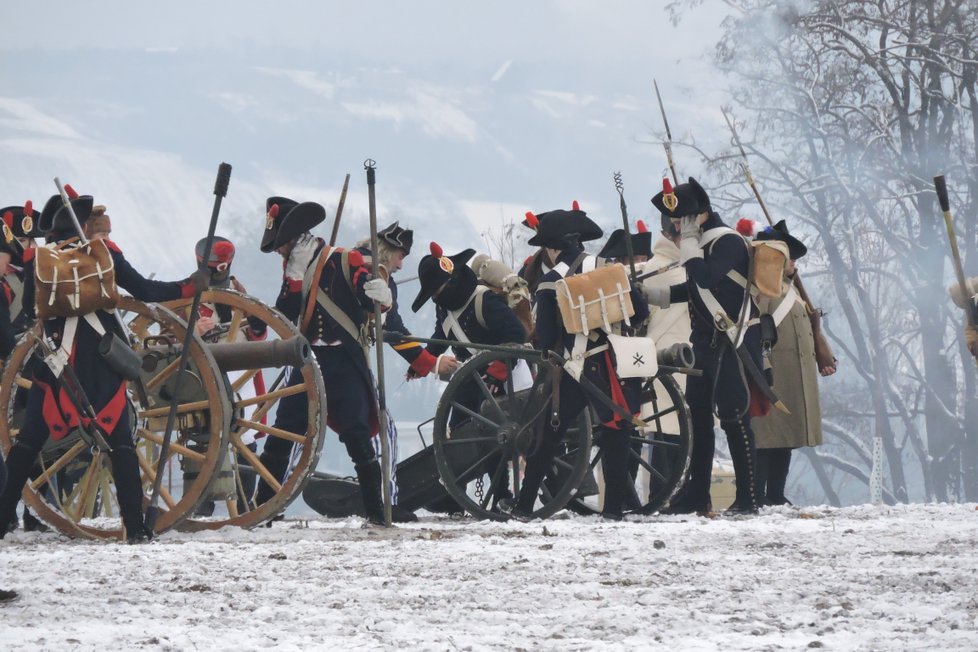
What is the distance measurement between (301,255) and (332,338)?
406mm

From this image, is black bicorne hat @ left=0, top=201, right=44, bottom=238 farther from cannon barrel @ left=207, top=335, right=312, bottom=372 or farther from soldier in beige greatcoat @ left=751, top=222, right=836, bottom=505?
soldier in beige greatcoat @ left=751, top=222, right=836, bottom=505

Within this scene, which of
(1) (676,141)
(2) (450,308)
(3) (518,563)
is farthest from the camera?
(1) (676,141)

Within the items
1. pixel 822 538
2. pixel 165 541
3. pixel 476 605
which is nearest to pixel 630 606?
pixel 476 605

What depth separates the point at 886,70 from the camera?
2147 cm

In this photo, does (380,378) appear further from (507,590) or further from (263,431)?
(507,590)

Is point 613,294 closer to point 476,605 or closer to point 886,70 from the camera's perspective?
point 476,605

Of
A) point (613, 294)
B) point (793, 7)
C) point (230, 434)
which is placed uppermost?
point (793, 7)

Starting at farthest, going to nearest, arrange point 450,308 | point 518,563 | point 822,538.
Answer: point 450,308, point 822,538, point 518,563

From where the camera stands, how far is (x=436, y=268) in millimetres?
8188

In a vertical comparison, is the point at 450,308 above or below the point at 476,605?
above

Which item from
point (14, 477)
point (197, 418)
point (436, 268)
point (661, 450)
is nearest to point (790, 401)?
point (661, 450)

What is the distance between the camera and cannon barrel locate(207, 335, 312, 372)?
6.71m

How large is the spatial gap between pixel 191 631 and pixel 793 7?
18682 mm

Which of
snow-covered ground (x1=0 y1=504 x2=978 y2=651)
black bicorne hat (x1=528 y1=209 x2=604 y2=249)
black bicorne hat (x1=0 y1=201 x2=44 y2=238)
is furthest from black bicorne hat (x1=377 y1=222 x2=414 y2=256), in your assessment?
snow-covered ground (x1=0 y1=504 x2=978 y2=651)
